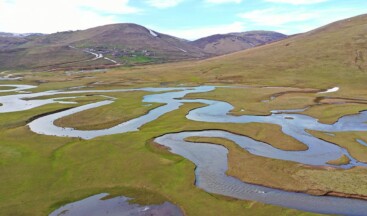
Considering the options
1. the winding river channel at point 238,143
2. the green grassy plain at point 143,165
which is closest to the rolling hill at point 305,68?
the green grassy plain at point 143,165

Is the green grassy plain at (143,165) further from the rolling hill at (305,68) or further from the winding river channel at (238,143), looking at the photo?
the rolling hill at (305,68)

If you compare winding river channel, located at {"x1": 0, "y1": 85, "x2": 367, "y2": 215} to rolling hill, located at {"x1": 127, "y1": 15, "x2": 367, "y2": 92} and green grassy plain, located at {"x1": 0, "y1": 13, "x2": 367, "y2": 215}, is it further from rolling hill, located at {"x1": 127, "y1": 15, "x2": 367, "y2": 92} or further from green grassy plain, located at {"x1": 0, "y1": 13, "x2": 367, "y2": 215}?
rolling hill, located at {"x1": 127, "y1": 15, "x2": 367, "y2": 92}

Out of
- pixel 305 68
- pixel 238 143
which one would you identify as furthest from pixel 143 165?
pixel 305 68

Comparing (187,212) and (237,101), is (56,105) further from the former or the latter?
(187,212)

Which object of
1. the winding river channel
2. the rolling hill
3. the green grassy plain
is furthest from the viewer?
the rolling hill

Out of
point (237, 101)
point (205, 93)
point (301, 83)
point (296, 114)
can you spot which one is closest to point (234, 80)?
point (301, 83)

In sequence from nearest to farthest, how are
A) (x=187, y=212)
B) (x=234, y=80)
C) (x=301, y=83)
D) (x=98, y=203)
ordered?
(x=187, y=212) → (x=98, y=203) → (x=301, y=83) → (x=234, y=80)

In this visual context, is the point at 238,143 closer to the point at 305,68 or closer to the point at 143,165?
the point at 143,165

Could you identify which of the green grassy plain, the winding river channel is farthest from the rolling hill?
the winding river channel
